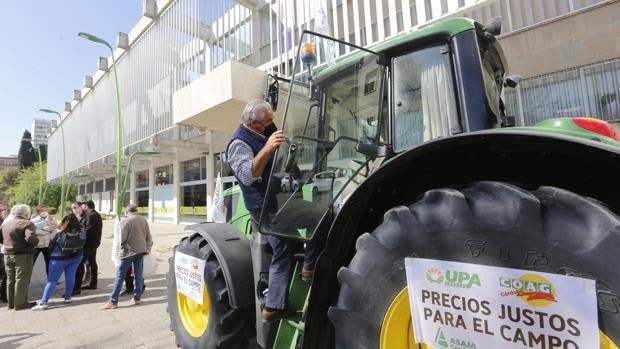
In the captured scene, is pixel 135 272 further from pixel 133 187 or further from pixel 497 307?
pixel 133 187

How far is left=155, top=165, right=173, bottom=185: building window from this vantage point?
23.6 m

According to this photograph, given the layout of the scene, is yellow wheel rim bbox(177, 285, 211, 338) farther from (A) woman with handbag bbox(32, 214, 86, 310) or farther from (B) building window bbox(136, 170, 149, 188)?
(B) building window bbox(136, 170, 149, 188)

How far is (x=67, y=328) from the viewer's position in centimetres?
484

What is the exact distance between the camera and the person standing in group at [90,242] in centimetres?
679

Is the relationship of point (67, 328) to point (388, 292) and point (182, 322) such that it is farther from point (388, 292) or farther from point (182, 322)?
point (388, 292)

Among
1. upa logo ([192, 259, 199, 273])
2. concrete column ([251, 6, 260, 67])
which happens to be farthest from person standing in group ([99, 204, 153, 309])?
concrete column ([251, 6, 260, 67])

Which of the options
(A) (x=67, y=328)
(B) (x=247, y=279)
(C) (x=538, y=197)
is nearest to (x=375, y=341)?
(C) (x=538, y=197)

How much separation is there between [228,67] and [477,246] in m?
9.98

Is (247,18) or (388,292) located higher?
(247,18)

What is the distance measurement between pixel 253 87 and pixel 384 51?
905 centimetres

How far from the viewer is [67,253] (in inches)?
238

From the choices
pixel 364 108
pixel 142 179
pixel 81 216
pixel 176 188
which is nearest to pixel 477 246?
pixel 364 108

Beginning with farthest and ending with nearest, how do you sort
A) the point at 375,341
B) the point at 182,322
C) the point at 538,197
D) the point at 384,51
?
the point at 182,322, the point at 384,51, the point at 375,341, the point at 538,197

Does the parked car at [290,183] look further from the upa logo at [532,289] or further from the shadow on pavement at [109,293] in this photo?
the shadow on pavement at [109,293]
